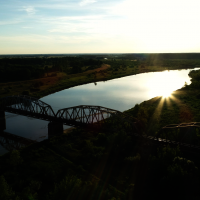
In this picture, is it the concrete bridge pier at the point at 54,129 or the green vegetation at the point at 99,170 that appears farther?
the concrete bridge pier at the point at 54,129

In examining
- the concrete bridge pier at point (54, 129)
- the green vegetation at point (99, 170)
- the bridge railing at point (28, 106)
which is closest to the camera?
the green vegetation at point (99, 170)

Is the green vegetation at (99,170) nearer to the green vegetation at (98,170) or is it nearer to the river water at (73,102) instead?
the green vegetation at (98,170)

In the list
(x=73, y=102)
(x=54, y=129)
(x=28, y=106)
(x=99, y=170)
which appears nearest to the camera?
(x=99, y=170)

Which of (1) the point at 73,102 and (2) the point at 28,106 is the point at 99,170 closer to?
(2) the point at 28,106

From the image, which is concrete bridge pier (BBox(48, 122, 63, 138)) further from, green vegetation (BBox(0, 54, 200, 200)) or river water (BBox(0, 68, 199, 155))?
green vegetation (BBox(0, 54, 200, 200))

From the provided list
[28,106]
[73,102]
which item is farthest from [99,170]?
[73,102]

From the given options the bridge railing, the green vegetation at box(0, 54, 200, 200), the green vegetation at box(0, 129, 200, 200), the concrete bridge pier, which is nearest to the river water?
the concrete bridge pier

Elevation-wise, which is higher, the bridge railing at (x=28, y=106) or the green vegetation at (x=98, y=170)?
the bridge railing at (x=28, y=106)

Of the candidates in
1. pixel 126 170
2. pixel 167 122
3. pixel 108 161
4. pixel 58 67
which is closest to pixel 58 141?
pixel 108 161

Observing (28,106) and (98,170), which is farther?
(28,106)

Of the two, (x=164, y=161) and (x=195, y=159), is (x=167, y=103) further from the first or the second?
(x=164, y=161)

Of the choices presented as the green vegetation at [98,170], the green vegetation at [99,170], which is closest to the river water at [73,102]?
the green vegetation at [98,170]
